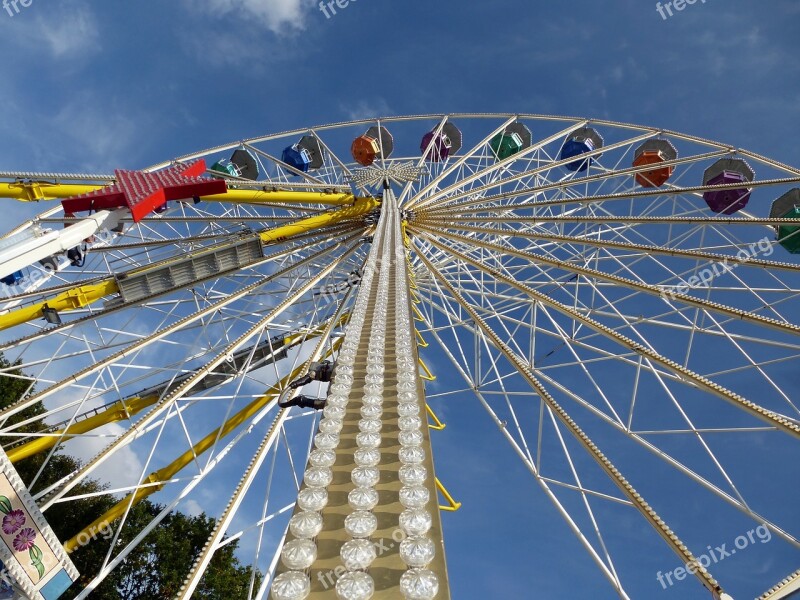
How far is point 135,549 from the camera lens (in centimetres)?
2458

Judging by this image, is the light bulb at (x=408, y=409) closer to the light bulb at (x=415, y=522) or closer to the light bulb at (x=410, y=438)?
the light bulb at (x=410, y=438)

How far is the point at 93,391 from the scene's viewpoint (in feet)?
33.2

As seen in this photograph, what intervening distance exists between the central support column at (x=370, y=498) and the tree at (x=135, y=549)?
2455 cm

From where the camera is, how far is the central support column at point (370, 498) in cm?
354

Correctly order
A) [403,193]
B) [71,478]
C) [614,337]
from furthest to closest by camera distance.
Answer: [403,193] < [614,337] < [71,478]

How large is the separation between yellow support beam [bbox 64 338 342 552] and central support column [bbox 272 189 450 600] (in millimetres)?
4438

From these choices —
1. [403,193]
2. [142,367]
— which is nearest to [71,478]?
[142,367]

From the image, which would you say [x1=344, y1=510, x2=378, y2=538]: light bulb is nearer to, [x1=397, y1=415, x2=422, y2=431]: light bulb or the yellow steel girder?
[x1=397, y1=415, x2=422, y2=431]: light bulb

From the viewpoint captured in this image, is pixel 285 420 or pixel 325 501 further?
pixel 285 420

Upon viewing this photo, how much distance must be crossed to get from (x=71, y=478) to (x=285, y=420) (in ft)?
11.2

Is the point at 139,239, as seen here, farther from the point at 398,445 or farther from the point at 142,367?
the point at 398,445

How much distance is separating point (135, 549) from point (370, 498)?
2730cm

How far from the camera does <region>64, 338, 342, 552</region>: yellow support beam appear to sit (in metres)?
9.66

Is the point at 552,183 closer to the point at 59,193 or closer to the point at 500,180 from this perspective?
the point at 500,180
